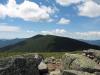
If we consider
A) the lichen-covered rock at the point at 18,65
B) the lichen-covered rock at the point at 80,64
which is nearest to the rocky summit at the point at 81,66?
the lichen-covered rock at the point at 80,64

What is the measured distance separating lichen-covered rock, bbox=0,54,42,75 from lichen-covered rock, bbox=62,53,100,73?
17.3 ft

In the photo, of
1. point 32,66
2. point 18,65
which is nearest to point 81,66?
point 32,66

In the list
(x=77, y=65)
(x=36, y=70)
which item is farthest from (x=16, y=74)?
(x=77, y=65)

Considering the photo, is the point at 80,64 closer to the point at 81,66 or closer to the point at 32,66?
the point at 81,66

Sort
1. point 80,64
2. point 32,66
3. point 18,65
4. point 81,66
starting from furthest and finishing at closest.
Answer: point 80,64 → point 81,66 → point 32,66 → point 18,65

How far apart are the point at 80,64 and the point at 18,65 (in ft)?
24.0

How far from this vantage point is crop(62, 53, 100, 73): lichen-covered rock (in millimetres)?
24992

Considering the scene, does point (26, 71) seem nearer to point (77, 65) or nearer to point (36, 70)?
point (36, 70)

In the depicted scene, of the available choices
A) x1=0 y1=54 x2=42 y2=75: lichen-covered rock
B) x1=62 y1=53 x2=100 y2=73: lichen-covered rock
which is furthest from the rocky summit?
x1=0 y1=54 x2=42 y2=75: lichen-covered rock

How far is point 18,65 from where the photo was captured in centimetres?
2186

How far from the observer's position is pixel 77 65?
25766 mm

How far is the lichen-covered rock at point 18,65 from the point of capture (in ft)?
70.6

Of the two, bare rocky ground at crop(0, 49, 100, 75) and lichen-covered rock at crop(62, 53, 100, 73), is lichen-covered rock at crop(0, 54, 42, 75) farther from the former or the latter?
lichen-covered rock at crop(62, 53, 100, 73)

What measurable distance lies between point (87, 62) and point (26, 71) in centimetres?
736
